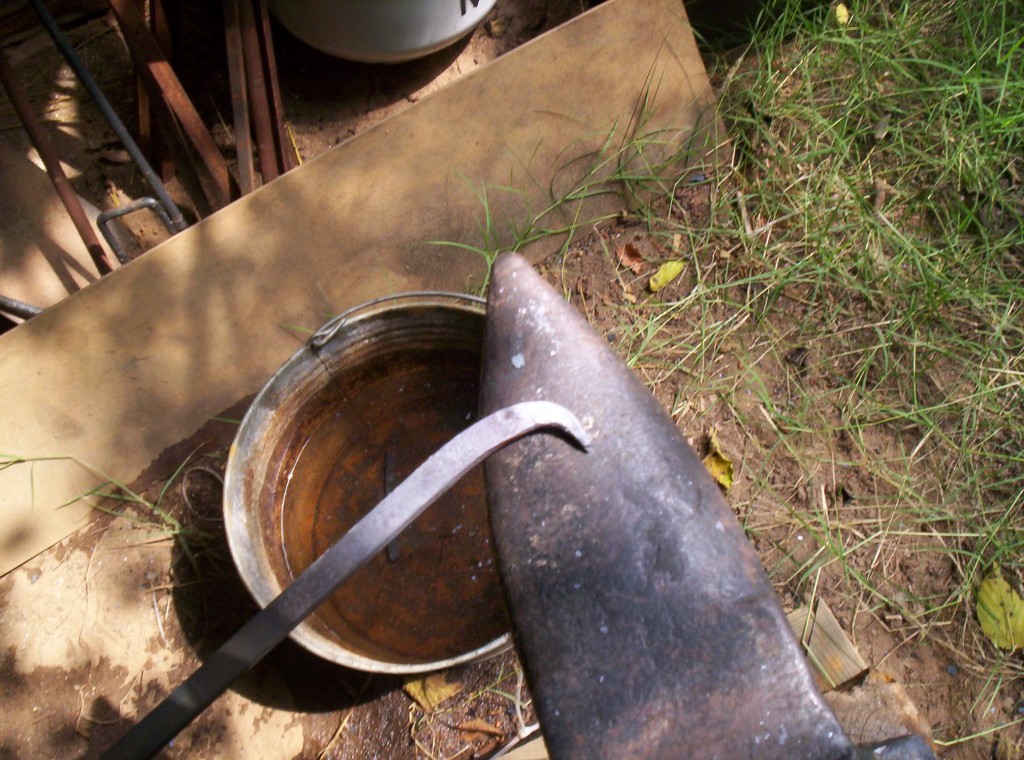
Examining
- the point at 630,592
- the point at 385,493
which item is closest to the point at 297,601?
the point at 630,592

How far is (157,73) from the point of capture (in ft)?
7.53

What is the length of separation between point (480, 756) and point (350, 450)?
917 mm

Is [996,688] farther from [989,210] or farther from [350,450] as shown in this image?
[350,450]

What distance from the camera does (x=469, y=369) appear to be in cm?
216

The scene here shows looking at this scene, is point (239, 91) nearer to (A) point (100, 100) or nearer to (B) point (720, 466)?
(A) point (100, 100)

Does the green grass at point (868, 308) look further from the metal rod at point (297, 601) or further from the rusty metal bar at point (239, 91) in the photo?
the metal rod at point (297, 601)

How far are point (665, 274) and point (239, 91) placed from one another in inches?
59.1

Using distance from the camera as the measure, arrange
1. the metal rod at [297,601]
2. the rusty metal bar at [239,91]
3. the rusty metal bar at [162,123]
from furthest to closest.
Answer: the rusty metal bar at [162,123], the rusty metal bar at [239,91], the metal rod at [297,601]

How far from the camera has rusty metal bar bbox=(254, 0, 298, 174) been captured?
2521mm

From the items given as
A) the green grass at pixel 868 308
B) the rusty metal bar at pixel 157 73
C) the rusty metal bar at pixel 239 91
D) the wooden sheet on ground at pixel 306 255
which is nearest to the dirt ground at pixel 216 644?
the green grass at pixel 868 308

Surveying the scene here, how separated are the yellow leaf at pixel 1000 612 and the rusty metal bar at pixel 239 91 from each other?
2.51 m

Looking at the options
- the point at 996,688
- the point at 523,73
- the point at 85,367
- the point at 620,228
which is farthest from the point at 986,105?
the point at 85,367

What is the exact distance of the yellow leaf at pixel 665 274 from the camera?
245 cm

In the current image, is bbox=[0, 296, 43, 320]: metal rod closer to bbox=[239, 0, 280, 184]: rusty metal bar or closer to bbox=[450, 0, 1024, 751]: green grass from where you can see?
bbox=[239, 0, 280, 184]: rusty metal bar
